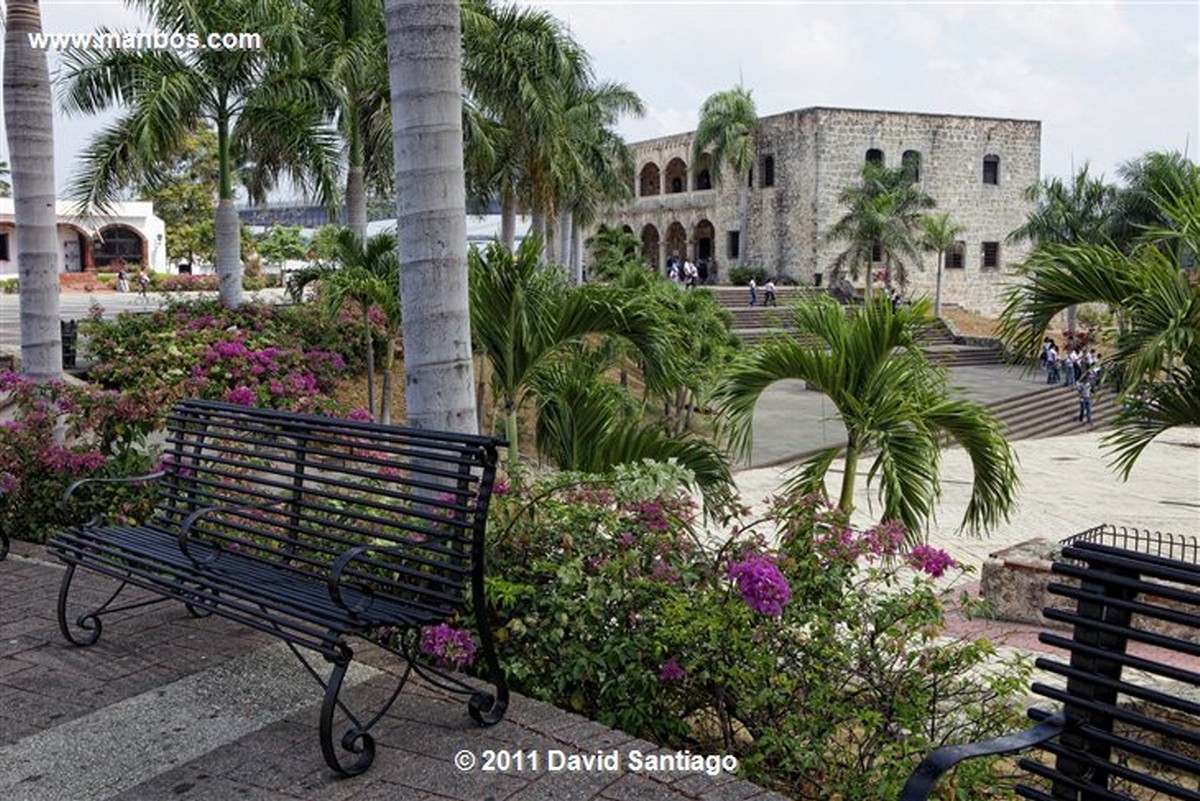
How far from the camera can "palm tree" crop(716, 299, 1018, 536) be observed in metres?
5.55

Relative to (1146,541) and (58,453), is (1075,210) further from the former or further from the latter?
(58,453)

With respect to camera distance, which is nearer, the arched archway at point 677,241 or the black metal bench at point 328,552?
the black metal bench at point 328,552

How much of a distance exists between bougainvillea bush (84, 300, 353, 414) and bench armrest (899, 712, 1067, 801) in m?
5.67

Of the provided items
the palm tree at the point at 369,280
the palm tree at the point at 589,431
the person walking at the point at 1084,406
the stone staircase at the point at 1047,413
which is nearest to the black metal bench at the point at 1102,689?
the palm tree at the point at 589,431

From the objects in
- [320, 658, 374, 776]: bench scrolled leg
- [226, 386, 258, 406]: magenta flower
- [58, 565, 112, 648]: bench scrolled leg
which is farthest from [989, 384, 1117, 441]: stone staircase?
[320, 658, 374, 776]: bench scrolled leg

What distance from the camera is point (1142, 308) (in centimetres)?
582

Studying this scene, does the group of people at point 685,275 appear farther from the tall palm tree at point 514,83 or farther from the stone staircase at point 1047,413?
the tall palm tree at point 514,83

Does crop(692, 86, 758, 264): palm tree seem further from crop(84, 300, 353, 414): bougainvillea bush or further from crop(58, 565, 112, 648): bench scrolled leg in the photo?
crop(58, 565, 112, 648): bench scrolled leg

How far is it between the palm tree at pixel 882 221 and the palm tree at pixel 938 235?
0.45 meters

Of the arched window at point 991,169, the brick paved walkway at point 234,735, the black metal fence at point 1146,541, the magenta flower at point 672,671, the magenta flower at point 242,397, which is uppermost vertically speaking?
the arched window at point 991,169

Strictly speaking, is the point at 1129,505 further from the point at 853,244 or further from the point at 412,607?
the point at 853,244

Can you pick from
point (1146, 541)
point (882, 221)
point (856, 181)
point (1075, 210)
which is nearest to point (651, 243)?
point (856, 181)

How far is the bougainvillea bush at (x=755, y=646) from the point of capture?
10.0ft

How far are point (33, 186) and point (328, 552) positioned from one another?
455 centimetres
